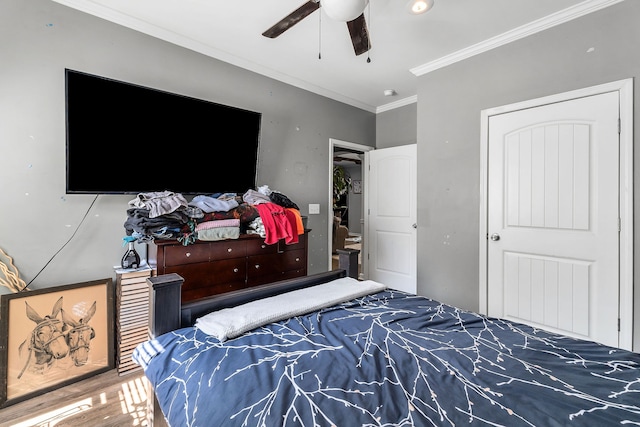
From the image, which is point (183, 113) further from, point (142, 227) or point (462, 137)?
point (462, 137)

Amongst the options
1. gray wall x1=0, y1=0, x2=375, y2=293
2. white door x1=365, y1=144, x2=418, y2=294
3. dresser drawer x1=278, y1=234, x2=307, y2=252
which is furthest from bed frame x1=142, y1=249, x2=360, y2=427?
white door x1=365, y1=144, x2=418, y2=294

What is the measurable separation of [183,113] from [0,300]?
1671 mm

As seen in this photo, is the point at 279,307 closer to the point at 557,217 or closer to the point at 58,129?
the point at 58,129

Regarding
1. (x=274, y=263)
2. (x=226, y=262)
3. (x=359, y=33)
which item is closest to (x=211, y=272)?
(x=226, y=262)

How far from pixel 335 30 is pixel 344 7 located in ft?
3.58

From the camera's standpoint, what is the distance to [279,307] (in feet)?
4.76

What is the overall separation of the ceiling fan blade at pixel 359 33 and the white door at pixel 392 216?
1.97m

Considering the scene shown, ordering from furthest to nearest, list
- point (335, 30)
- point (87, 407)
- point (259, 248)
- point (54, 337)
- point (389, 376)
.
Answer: point (259, 248)
point (335, 30)
point (54, 337)
point (87, 407)
point (389, 376)

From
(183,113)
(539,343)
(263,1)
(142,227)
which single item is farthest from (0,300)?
(539,343)

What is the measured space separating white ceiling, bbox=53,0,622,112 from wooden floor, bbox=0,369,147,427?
8.55 ft

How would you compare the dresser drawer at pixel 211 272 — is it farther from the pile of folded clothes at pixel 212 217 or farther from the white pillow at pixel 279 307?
the white pillow at pixel 279 307

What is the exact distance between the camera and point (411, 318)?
1.44 m

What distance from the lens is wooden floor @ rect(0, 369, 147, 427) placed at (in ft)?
5.41

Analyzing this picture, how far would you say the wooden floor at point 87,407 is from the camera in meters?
1.65
